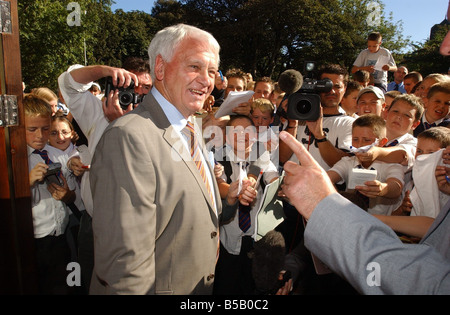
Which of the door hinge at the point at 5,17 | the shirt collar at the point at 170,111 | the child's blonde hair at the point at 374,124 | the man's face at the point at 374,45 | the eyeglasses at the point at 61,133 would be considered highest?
the man's face at the point at 374,45

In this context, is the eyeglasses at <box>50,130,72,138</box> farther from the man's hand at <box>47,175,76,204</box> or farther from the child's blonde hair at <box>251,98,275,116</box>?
the child's blonde hair at <box>251,98,275,116</box>

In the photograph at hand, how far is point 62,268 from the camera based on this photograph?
262cm

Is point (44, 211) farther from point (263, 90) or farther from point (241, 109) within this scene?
point (263, 90)

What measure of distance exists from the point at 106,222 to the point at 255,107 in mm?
2496

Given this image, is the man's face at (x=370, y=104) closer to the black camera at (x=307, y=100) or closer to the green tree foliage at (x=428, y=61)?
the black camera at (x=307, y=100)

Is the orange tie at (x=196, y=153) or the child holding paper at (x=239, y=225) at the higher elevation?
the orange tie at (x=196, y=153)

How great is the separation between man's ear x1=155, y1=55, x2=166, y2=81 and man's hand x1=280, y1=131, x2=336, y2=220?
86 cm

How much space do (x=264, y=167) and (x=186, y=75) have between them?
147 cm

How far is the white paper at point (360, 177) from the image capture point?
2.37 meters

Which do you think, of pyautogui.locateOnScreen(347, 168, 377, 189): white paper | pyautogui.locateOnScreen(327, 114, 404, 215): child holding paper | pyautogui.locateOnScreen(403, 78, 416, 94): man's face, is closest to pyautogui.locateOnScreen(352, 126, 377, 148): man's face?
pyautogui.locateOnScreen(327, 114, 404, 215): child holding paper

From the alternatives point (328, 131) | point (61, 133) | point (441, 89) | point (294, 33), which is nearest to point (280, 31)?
point (294, 33)

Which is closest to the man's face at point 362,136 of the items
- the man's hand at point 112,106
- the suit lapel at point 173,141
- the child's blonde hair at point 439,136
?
the child's blonde hair at point 439,136

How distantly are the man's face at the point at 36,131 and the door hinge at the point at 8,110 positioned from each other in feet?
2.81

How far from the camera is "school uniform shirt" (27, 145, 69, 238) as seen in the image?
245 cm
